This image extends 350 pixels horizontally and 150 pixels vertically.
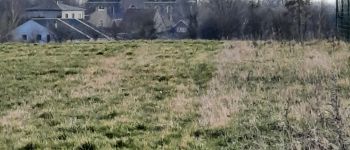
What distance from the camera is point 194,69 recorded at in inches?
551

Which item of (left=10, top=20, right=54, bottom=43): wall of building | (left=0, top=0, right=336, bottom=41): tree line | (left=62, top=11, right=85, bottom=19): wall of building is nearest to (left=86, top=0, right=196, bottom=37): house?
(left=62, top=11, right=85, bottom=19): wall of building

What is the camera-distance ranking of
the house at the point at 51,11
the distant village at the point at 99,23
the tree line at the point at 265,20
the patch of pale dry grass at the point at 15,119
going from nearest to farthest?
1. the patch of pale dry grass at the point at 15,119
2. the tree line at the point at 265,20
3. the distant village at the point at 99,23
4. the house at the point at 51,11

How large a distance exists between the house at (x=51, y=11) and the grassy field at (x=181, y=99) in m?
66.8

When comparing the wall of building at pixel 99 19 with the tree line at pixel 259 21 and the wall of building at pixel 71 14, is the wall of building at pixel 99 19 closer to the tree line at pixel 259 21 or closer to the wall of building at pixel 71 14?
the wall of building at pixel 71 14

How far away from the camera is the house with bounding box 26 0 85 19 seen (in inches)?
3285

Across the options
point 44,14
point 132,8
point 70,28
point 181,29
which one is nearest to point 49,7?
point 44,14

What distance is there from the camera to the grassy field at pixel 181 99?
267 inches

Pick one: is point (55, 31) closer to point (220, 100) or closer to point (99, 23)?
point (99, 23)

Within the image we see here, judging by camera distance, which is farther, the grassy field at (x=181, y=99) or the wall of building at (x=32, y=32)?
the wall of building at (x=32, y=32)

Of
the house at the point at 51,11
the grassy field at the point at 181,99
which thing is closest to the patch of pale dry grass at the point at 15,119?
the grassy field at the point at 181,99

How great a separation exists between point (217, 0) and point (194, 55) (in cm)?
5080

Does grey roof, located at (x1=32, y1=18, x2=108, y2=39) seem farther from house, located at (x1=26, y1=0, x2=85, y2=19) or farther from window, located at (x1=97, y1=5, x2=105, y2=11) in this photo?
window, located at (x1=97, y1=5, x2=105, y2=11)

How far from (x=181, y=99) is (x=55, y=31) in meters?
60.6

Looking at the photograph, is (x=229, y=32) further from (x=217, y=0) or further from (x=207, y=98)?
(x=207, y=98)
